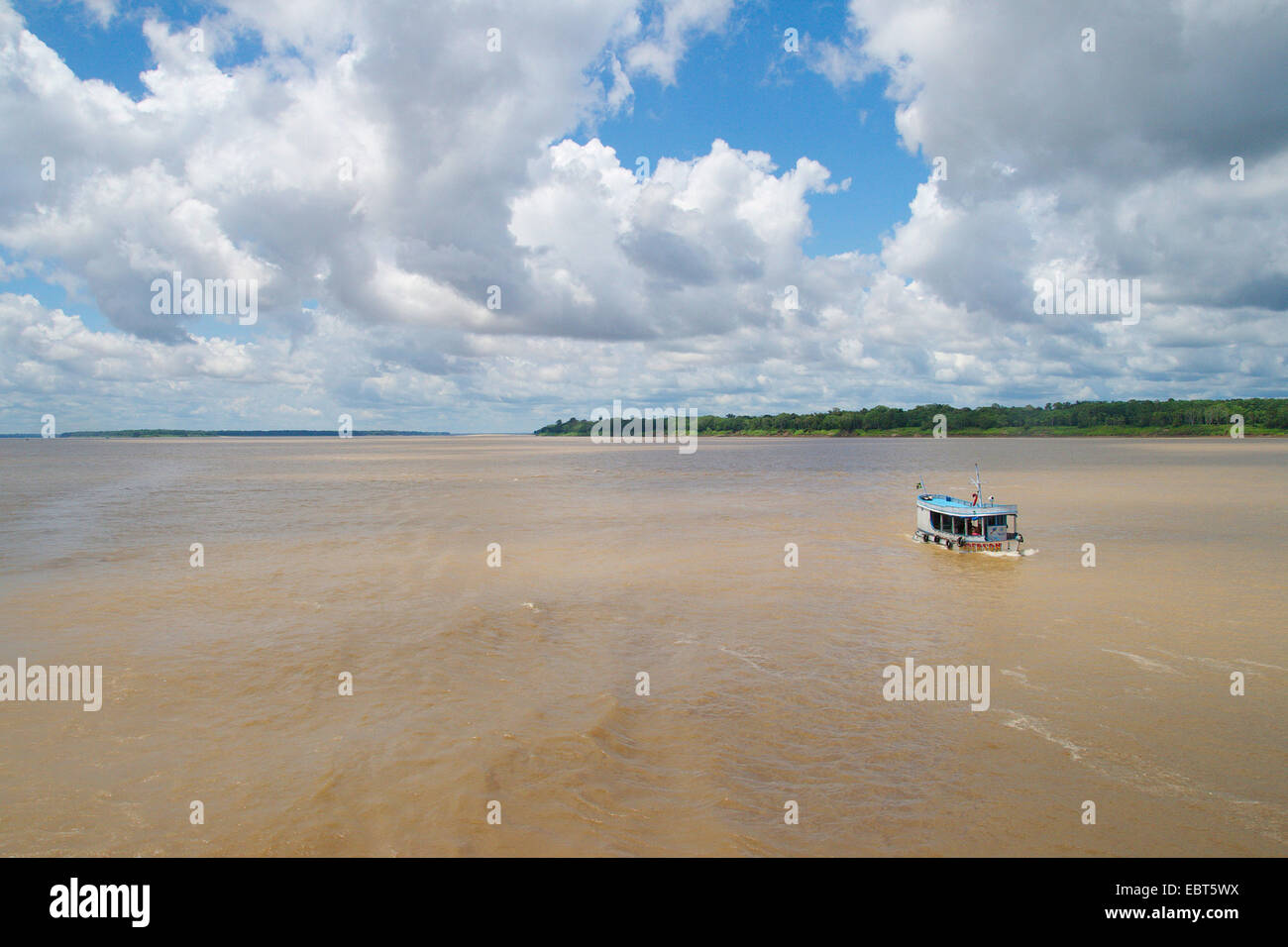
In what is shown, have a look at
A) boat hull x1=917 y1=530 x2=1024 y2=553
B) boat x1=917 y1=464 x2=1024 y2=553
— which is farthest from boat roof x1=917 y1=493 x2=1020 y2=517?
boat hull x1=917 y1=530 x2=1024 y2=553

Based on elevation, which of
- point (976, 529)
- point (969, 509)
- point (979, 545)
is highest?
point (969, 509)

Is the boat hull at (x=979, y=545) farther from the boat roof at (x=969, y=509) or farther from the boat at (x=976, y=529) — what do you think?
the boat roof at (x=969, y=509)

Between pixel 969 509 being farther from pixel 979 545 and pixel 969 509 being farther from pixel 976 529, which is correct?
pixel 979 545

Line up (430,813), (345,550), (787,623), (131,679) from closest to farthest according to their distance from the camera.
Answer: (430,813) → (131,679) → (787,623) → (345,550)

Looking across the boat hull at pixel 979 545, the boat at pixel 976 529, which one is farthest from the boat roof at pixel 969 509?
the boat hull at pixel 979 545

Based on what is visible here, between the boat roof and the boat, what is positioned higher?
the boat roof

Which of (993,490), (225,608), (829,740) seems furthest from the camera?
(993,490)

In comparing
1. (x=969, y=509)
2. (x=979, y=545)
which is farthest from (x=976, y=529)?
(x=969, y=509)

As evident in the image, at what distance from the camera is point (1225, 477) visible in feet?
192

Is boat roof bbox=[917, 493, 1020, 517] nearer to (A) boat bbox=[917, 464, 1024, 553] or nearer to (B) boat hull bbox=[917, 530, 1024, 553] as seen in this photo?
(A) boat bbox=[917, 464, 1024, 553]

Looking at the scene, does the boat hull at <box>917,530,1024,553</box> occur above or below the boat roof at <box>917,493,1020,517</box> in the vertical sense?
below

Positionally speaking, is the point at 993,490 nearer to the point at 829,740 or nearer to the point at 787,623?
the point at 787,623
